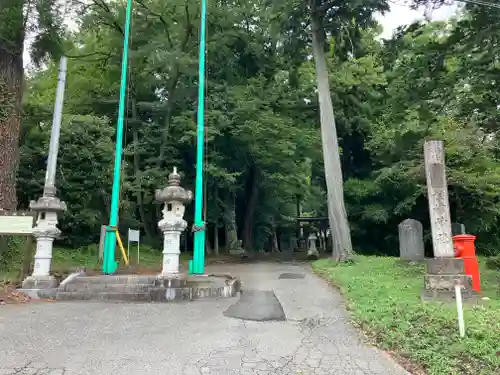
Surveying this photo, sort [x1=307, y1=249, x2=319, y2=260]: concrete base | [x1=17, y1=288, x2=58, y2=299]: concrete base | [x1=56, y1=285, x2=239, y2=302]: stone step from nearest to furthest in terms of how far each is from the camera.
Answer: [x1=56, y1=285, x2=239, y2=302]: stone step
[x1=17, y1=288, x2=58, y2=299]: concrete base
[x1=307, y1=249, x2=319, y2=260]: concrete base

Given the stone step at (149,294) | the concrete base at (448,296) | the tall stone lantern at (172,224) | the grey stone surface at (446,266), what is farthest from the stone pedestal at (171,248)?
the grey stone surface at (446,266)

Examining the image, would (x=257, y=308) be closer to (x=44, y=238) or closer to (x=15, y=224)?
(x=44, y=238)

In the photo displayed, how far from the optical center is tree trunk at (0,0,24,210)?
10.4 m

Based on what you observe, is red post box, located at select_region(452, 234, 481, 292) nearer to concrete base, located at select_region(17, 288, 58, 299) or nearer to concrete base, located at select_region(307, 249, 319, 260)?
concrete base, located at select_region(17, 288, 58, 299)

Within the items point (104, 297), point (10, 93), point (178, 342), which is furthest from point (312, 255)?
point (178, 342)

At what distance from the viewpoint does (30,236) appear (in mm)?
9000

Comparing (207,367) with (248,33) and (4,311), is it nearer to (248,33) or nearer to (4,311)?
(4,311)

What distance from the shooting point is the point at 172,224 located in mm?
8562

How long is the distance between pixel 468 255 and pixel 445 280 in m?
0.94

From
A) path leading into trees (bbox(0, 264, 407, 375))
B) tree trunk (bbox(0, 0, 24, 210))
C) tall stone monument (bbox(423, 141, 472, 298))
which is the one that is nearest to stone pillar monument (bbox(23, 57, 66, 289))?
path leading into trees (bbox(0, 264, 407, 375))

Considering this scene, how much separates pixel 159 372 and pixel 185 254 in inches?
617

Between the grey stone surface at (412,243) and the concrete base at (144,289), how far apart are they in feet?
19.5

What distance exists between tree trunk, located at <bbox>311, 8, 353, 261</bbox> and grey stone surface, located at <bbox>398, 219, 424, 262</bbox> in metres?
2.02

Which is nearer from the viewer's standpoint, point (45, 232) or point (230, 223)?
point (45, 232)
